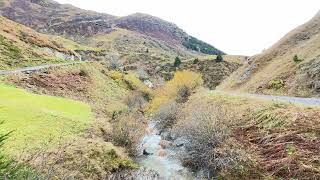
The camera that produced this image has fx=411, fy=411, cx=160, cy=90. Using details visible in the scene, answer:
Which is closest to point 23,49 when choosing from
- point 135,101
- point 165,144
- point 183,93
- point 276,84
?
point 135,101

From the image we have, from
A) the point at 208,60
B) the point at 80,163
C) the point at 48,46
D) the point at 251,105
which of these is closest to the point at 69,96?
the point at 251,105

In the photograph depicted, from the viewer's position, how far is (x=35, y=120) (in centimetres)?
3222

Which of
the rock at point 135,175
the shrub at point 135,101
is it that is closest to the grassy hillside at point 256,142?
the rock at point 135,175

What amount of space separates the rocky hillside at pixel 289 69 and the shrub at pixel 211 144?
68.6 ft

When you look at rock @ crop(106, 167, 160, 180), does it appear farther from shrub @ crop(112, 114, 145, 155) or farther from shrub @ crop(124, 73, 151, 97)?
shrub @ crop(124, 73, 151, 97)

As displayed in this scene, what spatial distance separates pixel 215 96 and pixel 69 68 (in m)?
32.8

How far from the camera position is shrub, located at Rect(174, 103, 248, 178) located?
91.0ft

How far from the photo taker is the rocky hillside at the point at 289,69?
5325 cm

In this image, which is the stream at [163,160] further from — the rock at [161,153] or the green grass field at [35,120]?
the green grass field at [35,120]

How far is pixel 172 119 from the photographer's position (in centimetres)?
5384

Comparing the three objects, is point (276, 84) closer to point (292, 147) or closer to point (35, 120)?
point (292, 147)

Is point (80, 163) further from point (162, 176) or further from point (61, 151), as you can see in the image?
point (162, 176)

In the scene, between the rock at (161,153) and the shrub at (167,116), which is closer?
the rock at (161,153)

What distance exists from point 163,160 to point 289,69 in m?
35.6
